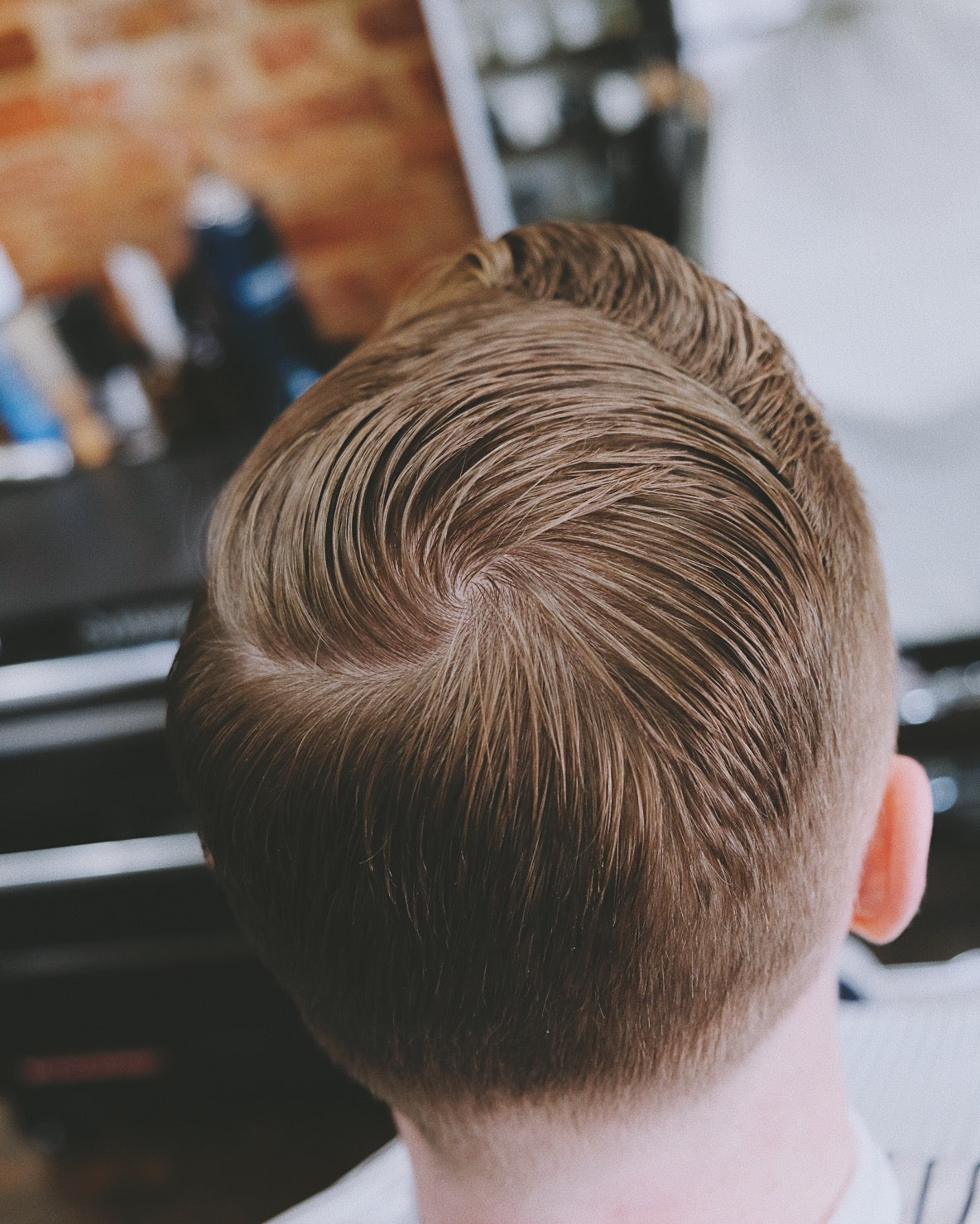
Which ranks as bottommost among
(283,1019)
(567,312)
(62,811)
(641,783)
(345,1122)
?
(345,1122)

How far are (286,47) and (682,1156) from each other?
2011 mm

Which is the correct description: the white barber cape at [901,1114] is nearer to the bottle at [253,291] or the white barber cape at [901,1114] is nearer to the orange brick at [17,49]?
the bottle at [253,291]

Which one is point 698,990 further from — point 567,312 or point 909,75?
point 909,75

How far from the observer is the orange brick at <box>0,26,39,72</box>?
80.4 inches

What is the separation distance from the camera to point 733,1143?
686mm

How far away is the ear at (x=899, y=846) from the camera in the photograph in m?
0.73

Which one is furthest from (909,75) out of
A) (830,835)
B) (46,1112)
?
(46,1112)

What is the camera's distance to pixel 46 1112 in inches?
90.2

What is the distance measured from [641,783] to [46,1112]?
2.26m

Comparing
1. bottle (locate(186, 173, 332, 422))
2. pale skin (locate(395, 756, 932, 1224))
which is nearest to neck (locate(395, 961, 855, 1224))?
pale skin (locate(395, 756, 932, 1224))

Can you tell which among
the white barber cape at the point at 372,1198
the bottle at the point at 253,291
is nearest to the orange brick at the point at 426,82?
the bottle at the point at 253,291

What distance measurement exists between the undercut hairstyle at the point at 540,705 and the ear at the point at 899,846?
42mm

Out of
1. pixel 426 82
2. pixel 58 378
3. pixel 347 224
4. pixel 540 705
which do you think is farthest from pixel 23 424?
pixel 540 705

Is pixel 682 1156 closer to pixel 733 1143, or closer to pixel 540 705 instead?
pixel 733 1143
